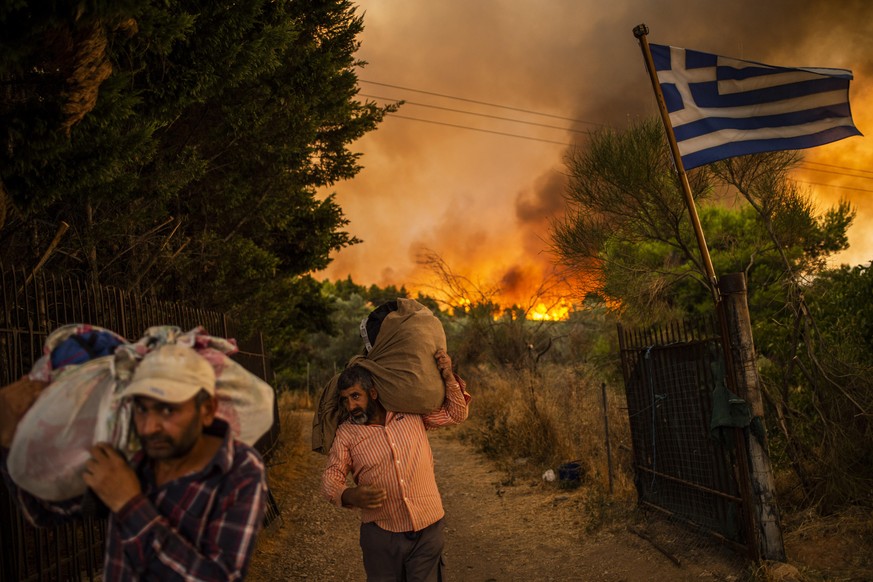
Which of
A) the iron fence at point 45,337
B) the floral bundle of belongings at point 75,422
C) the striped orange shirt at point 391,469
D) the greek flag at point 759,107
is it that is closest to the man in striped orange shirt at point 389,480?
the striped orange shirt at point 391,469

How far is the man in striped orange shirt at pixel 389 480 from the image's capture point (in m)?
3.86

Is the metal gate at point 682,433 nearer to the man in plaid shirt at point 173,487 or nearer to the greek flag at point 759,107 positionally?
the greek flag at point 759,107

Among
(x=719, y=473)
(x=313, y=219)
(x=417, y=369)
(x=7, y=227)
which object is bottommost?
(x=719, y=473)

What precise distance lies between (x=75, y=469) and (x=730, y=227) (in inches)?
670

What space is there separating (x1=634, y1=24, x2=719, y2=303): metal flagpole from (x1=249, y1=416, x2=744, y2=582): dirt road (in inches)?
102

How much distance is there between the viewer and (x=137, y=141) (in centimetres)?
529

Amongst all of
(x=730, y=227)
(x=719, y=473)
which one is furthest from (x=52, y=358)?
(x=730, y=227)

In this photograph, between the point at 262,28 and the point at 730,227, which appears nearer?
the point at 262,28

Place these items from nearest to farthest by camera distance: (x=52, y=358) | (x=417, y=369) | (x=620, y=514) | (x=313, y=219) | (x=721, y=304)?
(x=52, y=358) → (x=417, y=369) → (x=721, y=304) → (x=620, y=514) → (x=313, y=219)

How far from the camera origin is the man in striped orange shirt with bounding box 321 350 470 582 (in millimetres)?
3861

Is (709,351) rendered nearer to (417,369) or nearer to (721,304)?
(721,304)

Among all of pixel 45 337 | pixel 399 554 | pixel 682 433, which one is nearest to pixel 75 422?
pixel 399 554

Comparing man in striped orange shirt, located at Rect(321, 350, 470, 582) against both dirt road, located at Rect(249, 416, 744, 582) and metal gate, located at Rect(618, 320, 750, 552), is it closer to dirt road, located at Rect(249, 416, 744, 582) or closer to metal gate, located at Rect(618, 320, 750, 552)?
metal gate, located at Rect(618, 320, 750, 552)

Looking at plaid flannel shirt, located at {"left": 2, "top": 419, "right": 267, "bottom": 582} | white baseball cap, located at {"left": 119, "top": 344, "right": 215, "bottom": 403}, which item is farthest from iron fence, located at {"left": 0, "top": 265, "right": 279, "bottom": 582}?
white baseball cap, located at {"left": 119, "top": 344, "right": 215, "bottom": 403}
